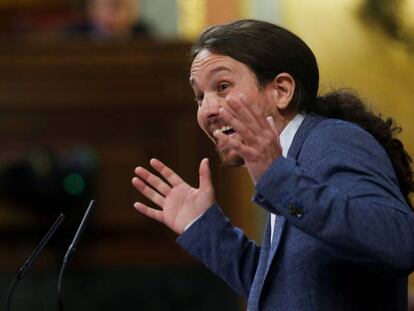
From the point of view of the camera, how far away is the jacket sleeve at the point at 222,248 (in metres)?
2.70

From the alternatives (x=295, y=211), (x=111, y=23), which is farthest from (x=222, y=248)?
(x=111, y=23)

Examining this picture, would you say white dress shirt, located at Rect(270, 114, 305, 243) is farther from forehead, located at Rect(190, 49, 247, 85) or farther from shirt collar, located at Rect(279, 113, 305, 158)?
forehead, located at Rect(190, 49, 247, 85)

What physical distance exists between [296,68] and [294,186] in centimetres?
39

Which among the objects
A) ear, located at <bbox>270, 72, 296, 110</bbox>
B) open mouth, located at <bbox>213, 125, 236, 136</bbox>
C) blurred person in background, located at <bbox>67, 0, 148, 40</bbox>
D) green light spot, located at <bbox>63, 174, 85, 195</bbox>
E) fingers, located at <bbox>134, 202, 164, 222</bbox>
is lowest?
green light spot, located at <bbox>63, 174, 85, 195</bbox>

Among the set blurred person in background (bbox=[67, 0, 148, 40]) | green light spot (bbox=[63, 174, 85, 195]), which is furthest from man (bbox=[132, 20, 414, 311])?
blurred person in background (bbox=[67, 0, 148, 40])

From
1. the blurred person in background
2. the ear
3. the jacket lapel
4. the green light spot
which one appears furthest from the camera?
the blurred person in background

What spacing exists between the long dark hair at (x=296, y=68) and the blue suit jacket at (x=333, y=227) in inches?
3.4

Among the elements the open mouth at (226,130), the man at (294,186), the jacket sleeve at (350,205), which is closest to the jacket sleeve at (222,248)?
the man at (294,186)

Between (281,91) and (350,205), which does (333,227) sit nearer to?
(350,205)

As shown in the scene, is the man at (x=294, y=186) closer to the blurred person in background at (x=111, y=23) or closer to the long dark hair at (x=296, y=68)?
the long dark hair at (x=296, y=68)

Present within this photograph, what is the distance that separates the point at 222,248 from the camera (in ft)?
8.91

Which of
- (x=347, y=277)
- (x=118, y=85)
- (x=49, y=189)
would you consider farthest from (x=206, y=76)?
(x=118, y=85)

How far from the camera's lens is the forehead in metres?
2.53

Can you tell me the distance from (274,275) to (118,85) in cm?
341
